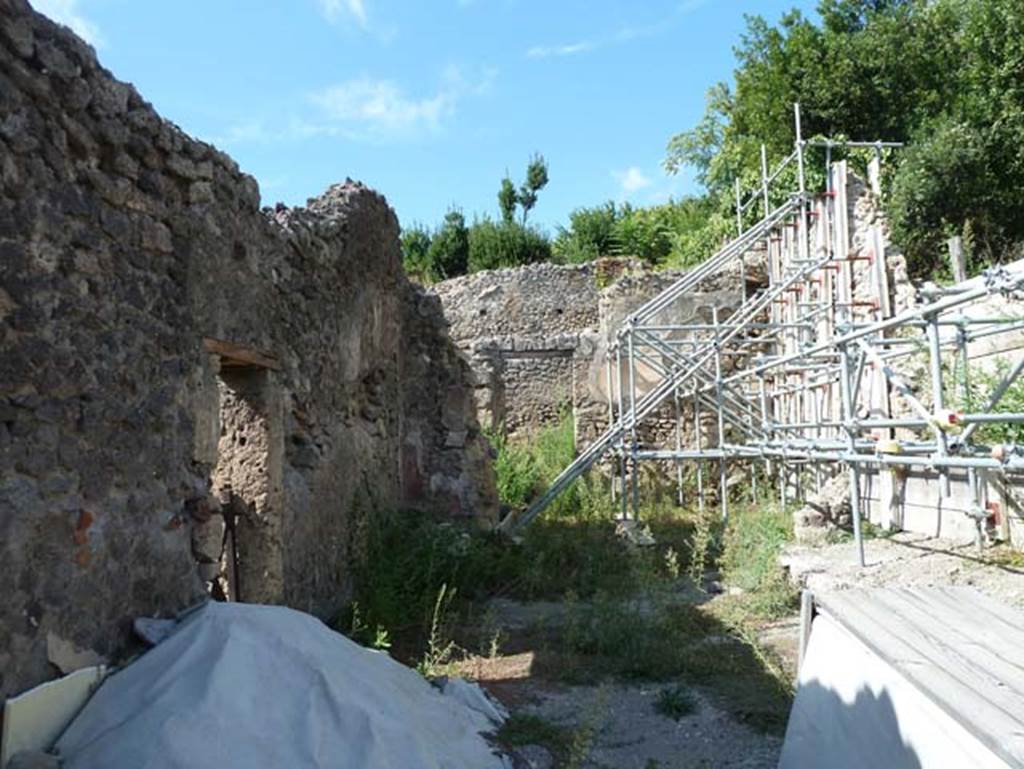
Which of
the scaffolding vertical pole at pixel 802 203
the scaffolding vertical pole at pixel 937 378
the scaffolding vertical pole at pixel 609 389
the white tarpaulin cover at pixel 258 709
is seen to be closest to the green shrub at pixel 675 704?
the white tarpaulin cover at pixel 258 709

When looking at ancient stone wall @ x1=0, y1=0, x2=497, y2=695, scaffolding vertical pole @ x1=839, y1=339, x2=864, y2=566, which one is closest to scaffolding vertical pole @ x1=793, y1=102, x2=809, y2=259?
scaffolding vertical pole @ x1=839, y1=339, x2=864, y2=566

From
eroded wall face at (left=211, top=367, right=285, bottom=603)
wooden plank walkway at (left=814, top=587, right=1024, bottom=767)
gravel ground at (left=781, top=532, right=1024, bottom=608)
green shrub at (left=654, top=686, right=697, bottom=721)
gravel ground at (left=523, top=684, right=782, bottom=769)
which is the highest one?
eroded wall face at (left=211, top=367, right=285, bottom=603)

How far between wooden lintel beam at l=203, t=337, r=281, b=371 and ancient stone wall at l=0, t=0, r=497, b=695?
2cm

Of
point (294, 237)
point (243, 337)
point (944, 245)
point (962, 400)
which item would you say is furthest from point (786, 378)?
point (243, 337)

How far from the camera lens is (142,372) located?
3.22m

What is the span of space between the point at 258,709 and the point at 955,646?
2.03 meters

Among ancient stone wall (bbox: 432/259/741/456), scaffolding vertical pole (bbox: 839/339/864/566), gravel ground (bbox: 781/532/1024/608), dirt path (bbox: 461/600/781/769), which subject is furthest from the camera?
ancient stone wall (bbox: 432/259/741/456)

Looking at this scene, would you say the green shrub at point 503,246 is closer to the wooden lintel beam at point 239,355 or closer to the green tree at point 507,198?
the green tree at point 507,198

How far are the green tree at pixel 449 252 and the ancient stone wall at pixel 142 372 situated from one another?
18618 millimetres

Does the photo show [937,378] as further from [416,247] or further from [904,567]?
[416,247]

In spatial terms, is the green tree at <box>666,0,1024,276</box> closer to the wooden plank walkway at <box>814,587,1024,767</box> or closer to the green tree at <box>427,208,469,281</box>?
the green tree at <box>427,208,469,281</box>

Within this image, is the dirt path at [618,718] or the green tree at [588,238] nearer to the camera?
the dirt path at [618,718]

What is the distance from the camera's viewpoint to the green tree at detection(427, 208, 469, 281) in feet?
80.4

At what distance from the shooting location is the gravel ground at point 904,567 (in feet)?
18.2
